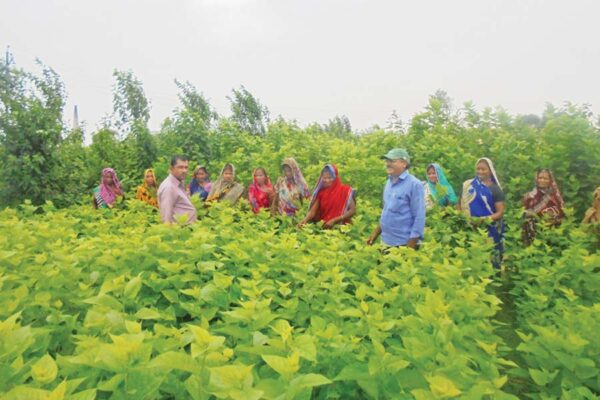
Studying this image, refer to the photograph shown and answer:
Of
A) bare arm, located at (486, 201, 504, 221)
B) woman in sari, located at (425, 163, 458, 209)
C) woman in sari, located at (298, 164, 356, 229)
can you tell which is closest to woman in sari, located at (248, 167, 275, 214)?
woman in sari, located at (298, 164, 356, 229)

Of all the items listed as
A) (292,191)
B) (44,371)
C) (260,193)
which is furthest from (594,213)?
(44,371)

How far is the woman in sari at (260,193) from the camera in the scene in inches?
254

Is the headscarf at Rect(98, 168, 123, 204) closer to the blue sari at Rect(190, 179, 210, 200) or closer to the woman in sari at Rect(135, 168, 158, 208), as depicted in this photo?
the woman in sari at Rect(135, 168, 158, 208)

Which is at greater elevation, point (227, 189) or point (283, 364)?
point (227, 189)

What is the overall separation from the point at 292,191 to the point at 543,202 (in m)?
3.15

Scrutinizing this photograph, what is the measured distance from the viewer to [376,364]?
57.0 inches

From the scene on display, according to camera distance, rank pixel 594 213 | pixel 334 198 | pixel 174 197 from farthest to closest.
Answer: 1. pixel 594 213
2. pixel 334 198
3. pixel 174 197

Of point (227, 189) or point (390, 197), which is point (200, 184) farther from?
point (390, 197)

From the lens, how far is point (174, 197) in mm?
4527

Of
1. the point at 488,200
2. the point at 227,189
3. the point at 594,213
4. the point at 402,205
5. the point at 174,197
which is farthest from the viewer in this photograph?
the point at 227,189

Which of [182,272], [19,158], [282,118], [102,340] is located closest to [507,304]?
[182,272]

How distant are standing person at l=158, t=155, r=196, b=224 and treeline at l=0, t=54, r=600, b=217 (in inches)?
109

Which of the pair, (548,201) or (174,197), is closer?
(174,197)

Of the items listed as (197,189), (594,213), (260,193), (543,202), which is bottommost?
(594,213)
